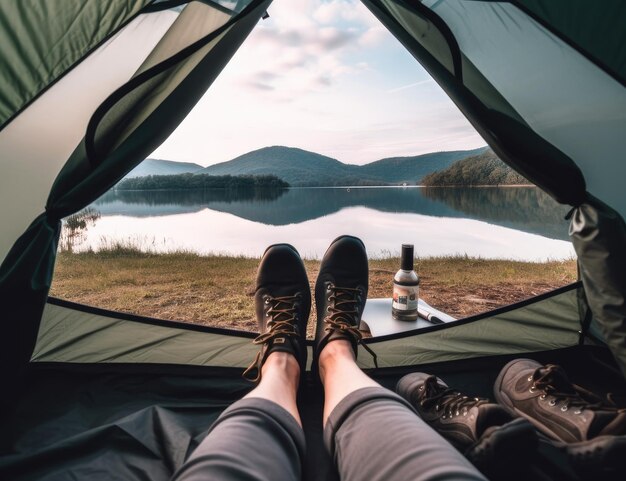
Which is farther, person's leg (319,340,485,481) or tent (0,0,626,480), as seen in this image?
tent (0,0,626,480)

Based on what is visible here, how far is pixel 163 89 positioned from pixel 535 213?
19.0m

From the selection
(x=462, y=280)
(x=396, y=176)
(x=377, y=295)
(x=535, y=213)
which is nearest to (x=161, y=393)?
(x=377, y=295)

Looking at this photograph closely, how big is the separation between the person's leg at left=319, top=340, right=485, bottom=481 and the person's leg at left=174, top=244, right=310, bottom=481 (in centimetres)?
9

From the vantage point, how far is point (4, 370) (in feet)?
2.99

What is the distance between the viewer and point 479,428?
0.77 metres

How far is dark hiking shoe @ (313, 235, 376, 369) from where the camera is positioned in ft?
4.11

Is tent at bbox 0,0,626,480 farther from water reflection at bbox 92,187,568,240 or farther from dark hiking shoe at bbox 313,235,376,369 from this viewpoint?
water reflection at bbox 92,187,568,240

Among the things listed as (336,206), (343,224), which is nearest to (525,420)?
(343,224)

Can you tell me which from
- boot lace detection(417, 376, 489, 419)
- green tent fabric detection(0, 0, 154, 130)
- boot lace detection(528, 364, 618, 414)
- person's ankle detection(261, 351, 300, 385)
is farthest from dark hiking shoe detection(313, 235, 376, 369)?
green tent fabric detection(0, 0, 154, 130)

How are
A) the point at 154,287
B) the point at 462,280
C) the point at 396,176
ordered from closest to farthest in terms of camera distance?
the point at 154,287 → the point at 462,280 → the point at 396,176

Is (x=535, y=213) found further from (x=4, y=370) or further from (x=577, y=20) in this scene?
(x=4, y=370)

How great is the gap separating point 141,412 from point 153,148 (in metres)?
0.77

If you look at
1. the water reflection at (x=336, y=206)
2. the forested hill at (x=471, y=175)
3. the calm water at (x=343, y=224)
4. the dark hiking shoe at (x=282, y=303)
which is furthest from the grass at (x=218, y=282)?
the forested hill at (x=471, y=175)

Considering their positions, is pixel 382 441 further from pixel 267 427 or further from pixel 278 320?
pixel 278 320
